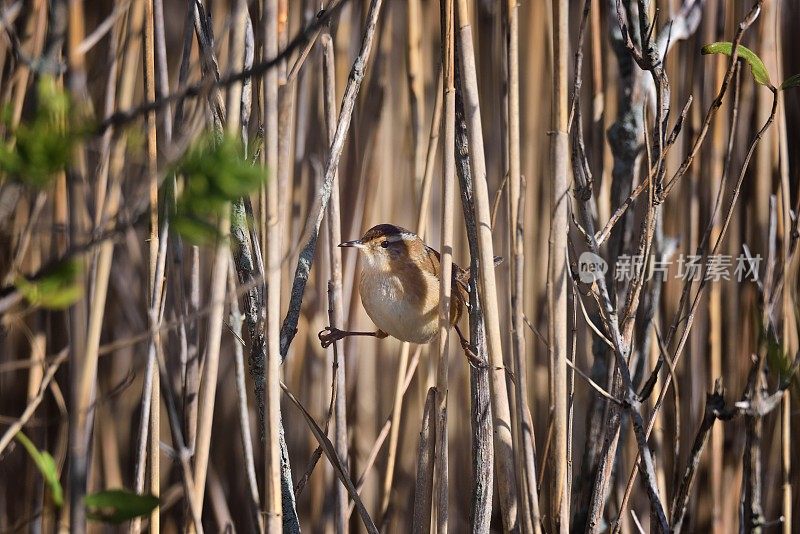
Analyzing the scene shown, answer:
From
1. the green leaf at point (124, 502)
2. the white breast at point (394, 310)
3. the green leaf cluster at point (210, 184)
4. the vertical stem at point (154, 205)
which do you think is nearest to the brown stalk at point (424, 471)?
the white breast at point (394, 310)

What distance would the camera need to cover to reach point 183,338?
3.57 feet

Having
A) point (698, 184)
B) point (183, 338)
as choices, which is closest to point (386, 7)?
point (698, 184)

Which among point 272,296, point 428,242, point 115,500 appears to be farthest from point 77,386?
point 428,242

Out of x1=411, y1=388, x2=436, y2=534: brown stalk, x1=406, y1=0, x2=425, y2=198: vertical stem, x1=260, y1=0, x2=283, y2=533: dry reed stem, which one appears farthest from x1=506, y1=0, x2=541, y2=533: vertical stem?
x1=406, y1=0, x2=425, y2=198: vertical stem

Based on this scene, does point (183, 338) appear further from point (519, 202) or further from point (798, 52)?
point (798, 52)

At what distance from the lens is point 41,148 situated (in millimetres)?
513

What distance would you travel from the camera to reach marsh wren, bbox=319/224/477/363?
4.90ft

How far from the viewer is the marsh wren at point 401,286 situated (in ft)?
4.90

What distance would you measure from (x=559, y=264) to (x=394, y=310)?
53 cm

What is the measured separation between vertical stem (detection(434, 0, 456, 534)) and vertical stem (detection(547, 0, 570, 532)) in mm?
128

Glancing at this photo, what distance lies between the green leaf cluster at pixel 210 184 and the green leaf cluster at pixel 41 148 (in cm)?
8

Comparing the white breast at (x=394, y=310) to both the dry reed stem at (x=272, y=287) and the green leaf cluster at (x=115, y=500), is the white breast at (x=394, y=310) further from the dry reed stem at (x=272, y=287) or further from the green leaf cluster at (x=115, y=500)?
the green leaf cluster at (x=115, y=500)

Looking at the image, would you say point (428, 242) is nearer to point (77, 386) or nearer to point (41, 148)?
point (77, 386)

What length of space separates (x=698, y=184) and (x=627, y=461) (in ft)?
2.00
